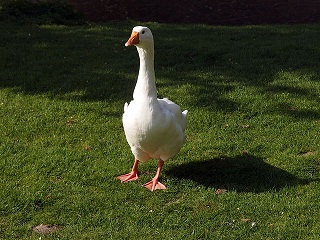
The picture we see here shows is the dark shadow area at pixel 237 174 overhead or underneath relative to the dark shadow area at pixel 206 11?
underneath

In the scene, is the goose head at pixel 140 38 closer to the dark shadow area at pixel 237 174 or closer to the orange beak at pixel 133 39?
the orange beak at pixel 133 39

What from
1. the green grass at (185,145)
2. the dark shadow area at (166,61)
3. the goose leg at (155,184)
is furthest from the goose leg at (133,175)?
the dark shadow area at (166,61)

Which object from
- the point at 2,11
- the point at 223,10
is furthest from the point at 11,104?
the point at 223,10

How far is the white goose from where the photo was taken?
5.52 metres

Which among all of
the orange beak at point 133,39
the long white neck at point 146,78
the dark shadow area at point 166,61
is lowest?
the dark shadow area at point 166,61

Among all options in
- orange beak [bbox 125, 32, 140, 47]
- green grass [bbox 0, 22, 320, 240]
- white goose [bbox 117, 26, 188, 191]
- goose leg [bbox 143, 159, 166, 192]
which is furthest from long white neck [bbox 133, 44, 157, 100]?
green grass [bbox 0, 22, 320, 240]

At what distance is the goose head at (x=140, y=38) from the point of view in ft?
18.0

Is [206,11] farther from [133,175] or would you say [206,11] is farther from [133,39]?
[133,39]

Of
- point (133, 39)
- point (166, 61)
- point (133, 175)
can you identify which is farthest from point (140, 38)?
point (166, 61)

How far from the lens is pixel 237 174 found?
20.0 feet

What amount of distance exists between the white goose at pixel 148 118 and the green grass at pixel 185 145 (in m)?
0.41

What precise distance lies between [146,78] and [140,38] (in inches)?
15.5

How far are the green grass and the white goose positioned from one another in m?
0.41

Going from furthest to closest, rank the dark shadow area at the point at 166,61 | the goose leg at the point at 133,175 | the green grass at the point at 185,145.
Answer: the dark shadow area at the point at 166,61
the goose leg at the point at 133,175
the green grass at the point at 185,145
